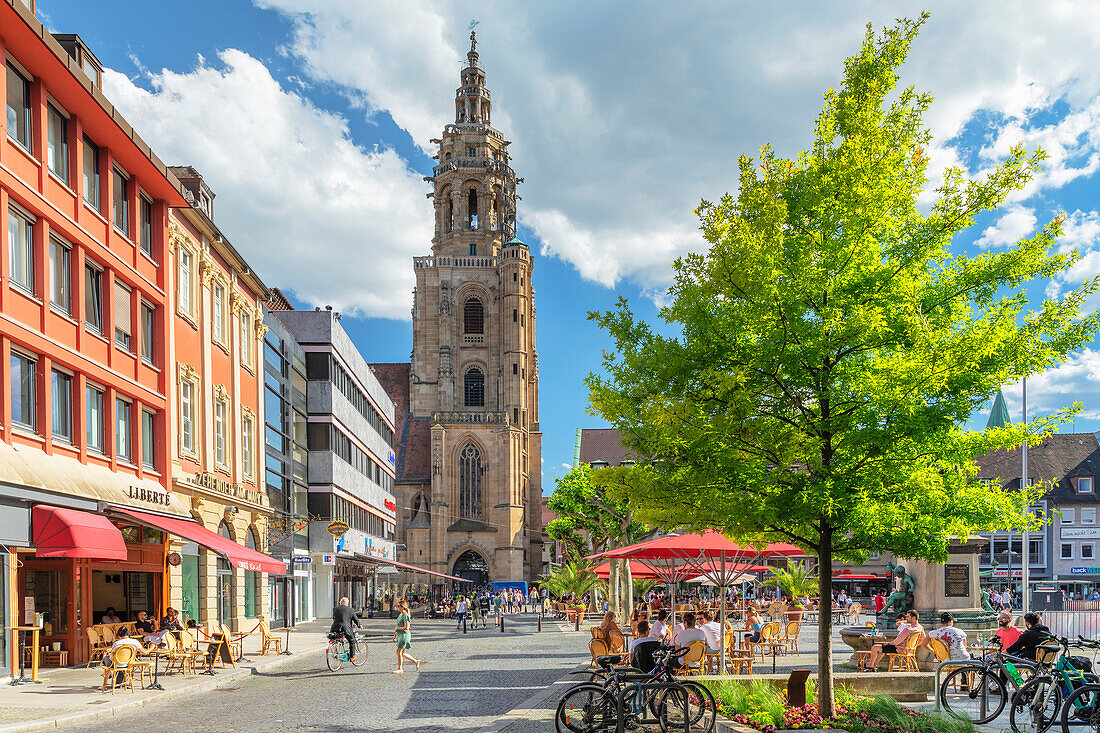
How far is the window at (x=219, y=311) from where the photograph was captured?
31562 mm

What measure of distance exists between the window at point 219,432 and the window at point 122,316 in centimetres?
677

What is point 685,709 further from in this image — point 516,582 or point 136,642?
point 516,582

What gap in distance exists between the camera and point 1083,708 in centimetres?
1176

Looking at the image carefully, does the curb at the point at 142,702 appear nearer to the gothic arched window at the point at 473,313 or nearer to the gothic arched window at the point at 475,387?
the gothic arched window at the point at 475,387

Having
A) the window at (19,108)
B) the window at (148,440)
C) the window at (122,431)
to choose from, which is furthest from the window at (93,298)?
the window at (19,108)

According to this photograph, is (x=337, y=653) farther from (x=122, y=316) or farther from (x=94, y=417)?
(x=122, y=316)

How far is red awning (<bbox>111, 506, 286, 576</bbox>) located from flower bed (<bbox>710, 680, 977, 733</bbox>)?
1354cm

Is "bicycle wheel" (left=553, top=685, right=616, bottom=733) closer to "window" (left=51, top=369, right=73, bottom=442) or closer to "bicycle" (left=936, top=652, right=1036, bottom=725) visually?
"bicycle" (left=936, top=652, right=1036, bottom=725)

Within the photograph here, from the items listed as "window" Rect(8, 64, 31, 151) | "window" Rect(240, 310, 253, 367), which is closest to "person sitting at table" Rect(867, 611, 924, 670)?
"window" Rect(8, 64, 31, 151)

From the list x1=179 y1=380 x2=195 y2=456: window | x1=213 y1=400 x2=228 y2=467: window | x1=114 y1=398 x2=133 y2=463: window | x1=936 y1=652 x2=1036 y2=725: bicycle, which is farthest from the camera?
x1=213 y1=400 x2=228 y2=467: window

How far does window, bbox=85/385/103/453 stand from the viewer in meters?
22.2

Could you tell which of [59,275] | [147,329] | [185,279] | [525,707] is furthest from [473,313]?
[525,707]

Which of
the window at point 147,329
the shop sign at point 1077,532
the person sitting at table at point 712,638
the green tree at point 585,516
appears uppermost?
the window at point 147,329

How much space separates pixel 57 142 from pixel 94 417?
571 cm
